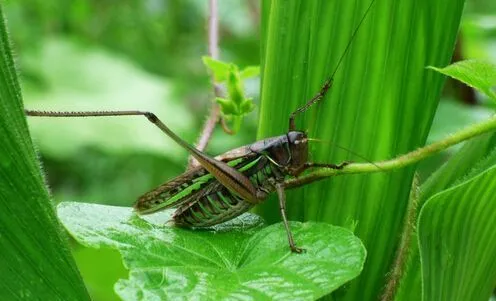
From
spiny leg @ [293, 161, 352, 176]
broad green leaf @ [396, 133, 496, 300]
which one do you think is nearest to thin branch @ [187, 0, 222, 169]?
spiny leg @ [293, 161, 352, 176]

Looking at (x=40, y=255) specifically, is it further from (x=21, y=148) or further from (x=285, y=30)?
(x=285, y=30)

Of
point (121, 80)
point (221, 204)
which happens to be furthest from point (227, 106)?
point (121, 80)

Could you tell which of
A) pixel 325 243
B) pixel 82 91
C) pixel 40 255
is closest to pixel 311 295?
pixel 325 243

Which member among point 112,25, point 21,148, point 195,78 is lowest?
point 195,78

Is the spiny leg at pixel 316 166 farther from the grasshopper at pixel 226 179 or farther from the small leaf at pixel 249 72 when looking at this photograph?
the small leaf at pixel 249 72

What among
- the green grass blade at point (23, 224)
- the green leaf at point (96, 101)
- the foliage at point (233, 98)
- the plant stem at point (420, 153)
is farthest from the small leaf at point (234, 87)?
the green leaf at point (96, 101)

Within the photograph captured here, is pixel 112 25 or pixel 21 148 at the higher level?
pixel 21 148

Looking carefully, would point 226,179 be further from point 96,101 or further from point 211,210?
point 96,101
